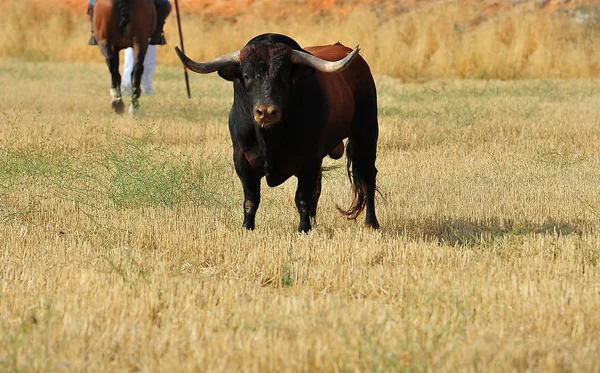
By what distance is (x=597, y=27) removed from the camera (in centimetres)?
2758

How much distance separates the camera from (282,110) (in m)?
7.05

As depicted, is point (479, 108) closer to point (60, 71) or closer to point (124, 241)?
point (124, 241)

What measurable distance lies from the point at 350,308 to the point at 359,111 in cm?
348

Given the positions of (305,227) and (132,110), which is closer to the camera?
(305,227)

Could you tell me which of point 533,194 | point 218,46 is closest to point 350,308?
point 533,194

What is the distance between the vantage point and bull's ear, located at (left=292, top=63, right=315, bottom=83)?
7.33 metres

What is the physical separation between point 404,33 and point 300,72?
66.9ft

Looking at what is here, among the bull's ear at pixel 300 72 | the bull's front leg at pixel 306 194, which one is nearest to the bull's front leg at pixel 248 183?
the bull's front leg at pixel 306 194

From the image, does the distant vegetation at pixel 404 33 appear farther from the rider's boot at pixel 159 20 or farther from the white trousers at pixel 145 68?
the rider's boot at pixel 159 20

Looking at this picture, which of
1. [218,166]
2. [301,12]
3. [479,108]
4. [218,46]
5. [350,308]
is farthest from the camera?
[301,12]

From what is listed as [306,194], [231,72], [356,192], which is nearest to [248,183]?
[306,194]

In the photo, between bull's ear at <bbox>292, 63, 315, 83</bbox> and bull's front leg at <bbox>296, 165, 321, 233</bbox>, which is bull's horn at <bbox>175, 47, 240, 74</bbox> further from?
bull's front leg at <bbox>296, 165, 321, 233</bbox>

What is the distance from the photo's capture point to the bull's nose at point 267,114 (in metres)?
6.93

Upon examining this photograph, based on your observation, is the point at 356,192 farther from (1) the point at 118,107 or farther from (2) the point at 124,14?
(1) the point at 118,107
